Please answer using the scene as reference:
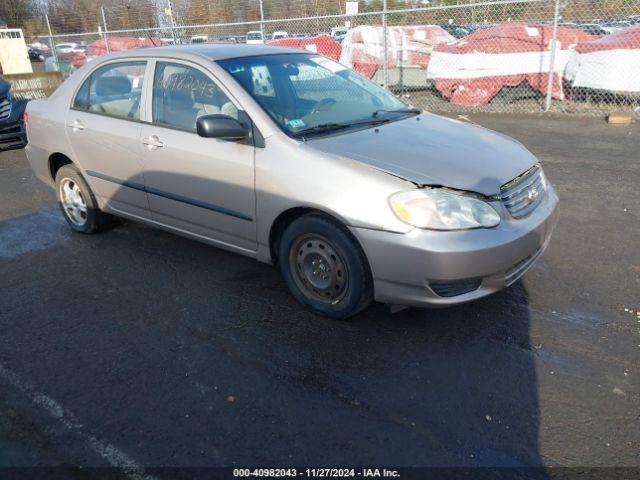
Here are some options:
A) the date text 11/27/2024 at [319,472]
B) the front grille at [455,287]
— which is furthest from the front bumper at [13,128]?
the date text 11/27/2024 at [319,472]

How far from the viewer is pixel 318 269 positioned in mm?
3543

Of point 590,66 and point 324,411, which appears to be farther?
point 590,66

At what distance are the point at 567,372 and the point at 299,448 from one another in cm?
157

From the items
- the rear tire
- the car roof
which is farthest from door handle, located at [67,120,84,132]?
the car roof

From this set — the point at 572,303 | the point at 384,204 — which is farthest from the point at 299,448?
the point at 572,303

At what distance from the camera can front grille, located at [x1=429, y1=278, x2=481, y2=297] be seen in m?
3.08

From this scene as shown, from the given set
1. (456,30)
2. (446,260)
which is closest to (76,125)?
(446,260)

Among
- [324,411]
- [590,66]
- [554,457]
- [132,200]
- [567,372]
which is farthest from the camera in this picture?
[590,66]

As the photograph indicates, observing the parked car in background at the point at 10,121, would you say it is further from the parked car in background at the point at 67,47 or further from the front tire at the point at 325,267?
the parked car in background at the point at 67,47

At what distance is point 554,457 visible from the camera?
2398mm

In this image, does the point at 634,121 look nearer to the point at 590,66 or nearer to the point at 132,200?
the point at 590,66

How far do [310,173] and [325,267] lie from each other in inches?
24.6

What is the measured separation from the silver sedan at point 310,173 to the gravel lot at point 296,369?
36 cm

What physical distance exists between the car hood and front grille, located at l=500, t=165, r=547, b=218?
0.04m
